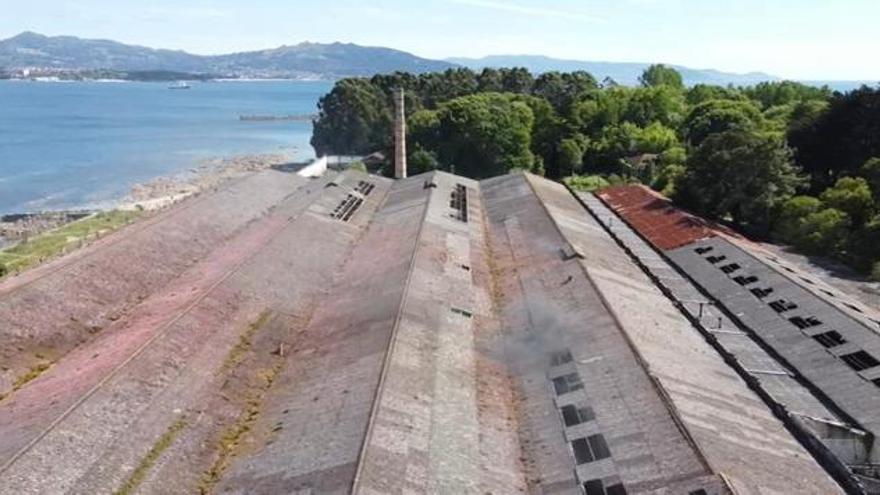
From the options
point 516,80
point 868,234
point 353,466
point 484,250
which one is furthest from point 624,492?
point 516,80

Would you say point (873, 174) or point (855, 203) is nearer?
point (855, 203)

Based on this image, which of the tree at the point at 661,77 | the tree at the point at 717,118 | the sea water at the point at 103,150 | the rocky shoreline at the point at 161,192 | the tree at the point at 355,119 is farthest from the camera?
the tree at the point at 661,77

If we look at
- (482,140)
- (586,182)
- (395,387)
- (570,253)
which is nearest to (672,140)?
(586,182)

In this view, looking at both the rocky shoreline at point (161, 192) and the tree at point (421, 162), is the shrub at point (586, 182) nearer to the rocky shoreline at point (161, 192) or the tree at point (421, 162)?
the tree at point (421, 162)

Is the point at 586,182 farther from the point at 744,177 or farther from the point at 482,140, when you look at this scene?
the point at 744,177

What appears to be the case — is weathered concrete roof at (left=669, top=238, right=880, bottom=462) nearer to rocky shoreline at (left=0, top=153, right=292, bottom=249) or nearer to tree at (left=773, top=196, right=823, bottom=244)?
tree at (left=773, top=196, right=823, bottom=244)

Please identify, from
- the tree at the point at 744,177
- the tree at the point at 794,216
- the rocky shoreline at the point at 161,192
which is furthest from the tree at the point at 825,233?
the rocky shoreline at the point at 161,192
